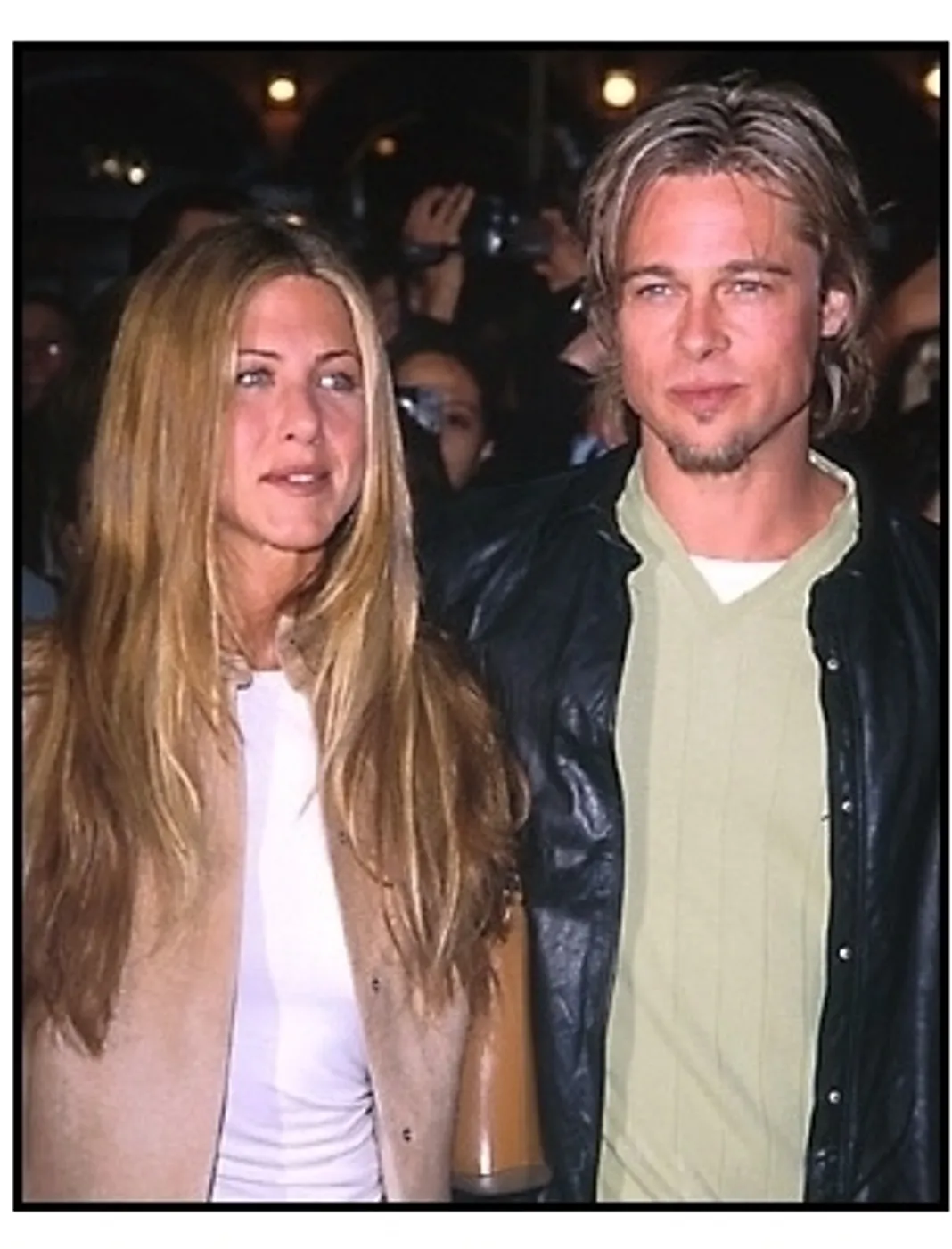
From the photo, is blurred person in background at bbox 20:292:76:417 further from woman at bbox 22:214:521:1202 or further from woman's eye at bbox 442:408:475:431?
woman's eye at bbox 442:408:475:431

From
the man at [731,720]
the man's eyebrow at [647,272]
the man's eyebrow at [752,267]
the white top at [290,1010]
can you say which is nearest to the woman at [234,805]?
the white top at [290,1010]

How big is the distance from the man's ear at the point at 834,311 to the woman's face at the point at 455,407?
39cm

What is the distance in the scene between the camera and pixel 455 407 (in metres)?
2.28

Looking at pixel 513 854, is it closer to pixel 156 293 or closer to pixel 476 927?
pixel 476 927

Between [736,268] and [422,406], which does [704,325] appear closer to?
[736,268]

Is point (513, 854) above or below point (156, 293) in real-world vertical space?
below

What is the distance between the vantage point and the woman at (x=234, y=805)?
2.23 metres

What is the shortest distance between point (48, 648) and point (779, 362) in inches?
34.4

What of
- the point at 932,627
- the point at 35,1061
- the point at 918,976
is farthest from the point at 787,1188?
the point at 35,1061

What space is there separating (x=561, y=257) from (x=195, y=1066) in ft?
3.21

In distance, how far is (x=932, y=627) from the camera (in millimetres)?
2312

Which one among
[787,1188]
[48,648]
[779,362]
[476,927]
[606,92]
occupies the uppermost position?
[606,92]

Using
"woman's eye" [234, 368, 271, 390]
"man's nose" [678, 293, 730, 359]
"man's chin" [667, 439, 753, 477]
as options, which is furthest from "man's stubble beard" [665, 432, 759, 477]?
"woman's eye" [234, 368, 271, 390]

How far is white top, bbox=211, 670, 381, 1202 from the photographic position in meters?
2.23
